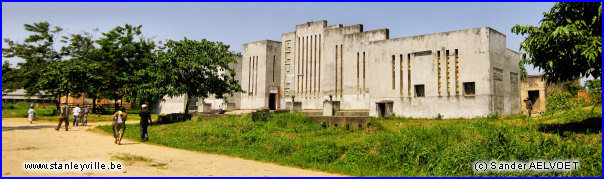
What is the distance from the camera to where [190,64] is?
936 inches

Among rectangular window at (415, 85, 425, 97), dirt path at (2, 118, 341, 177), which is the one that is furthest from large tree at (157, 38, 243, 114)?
rectangular window at (415, 85, 425, 97)

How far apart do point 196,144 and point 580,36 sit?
38.3 feet

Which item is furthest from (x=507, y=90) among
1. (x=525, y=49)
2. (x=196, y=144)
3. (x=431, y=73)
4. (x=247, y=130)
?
(x=196, y=144)

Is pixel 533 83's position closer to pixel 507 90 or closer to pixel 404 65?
pixel 507 90

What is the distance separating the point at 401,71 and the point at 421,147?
15.9 meters

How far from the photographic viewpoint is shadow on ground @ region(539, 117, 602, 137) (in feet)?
39.0

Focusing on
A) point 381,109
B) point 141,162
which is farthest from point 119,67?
point 141,162

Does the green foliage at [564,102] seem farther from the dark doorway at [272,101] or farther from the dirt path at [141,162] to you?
the dark doorway at [272,101]

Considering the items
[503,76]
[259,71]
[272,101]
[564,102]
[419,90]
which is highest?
[259,71]

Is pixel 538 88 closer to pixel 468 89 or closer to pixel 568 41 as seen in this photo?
pixel 468 89

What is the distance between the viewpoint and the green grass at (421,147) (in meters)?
9.82

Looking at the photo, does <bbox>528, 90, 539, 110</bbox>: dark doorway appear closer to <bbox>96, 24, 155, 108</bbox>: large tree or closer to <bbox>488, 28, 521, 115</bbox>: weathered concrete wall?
<bbox>488, 28, 521, 115</bbox>: weathered concrete wall

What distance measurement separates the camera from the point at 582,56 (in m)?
10.8

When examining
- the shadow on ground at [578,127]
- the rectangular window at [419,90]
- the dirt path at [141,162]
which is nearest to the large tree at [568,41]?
the shadow on ground at [578,127]
